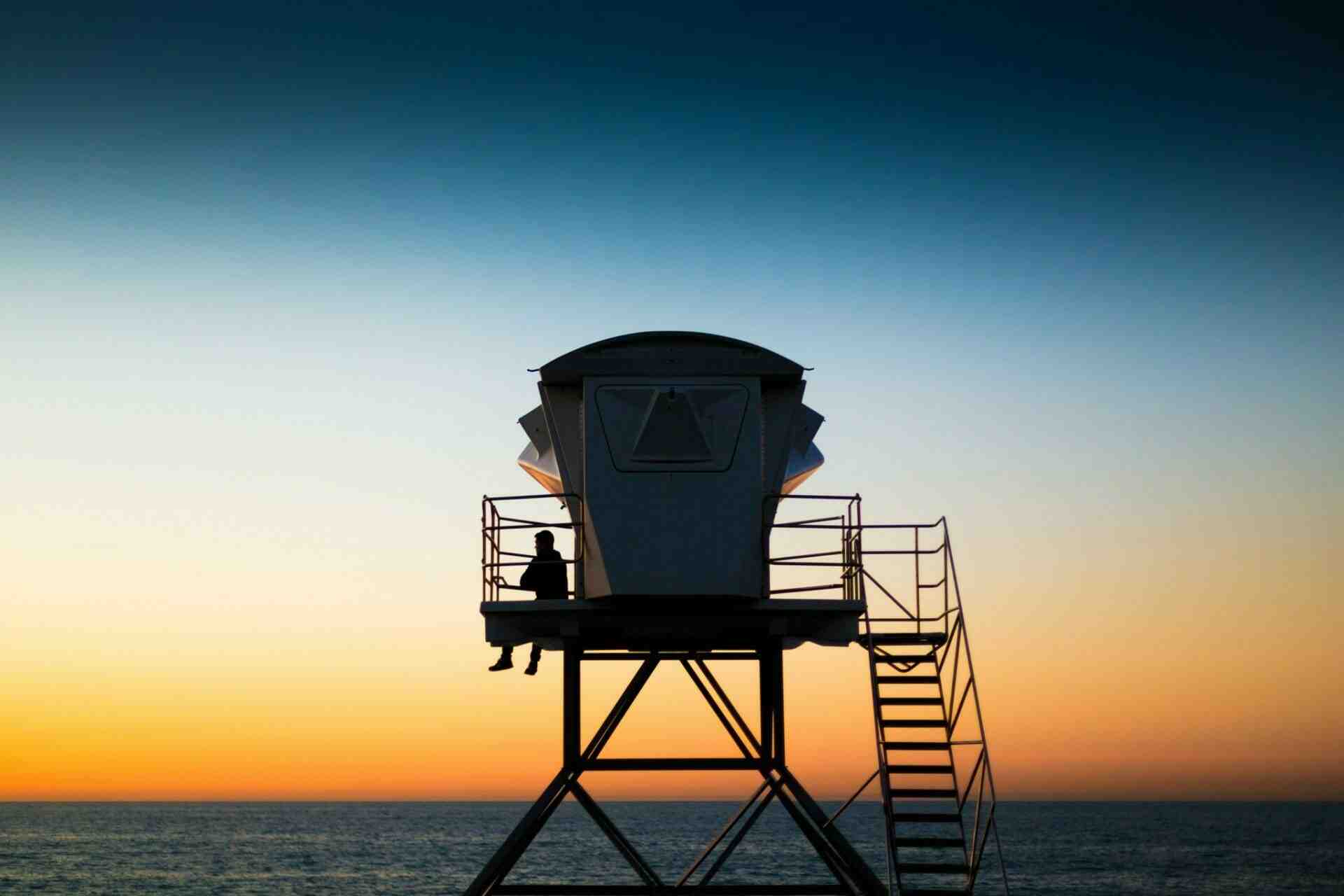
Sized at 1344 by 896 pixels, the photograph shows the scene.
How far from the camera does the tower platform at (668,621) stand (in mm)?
22953

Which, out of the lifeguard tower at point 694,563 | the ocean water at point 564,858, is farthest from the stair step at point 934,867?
the ocean water at point 564,858

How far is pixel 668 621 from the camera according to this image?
2339 centimetres

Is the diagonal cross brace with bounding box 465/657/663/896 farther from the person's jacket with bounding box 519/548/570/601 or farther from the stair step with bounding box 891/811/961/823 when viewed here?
the stair step with bounding box 891/811/961/823

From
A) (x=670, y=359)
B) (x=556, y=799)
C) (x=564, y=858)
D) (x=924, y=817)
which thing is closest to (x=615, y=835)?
(x=556, y=799)

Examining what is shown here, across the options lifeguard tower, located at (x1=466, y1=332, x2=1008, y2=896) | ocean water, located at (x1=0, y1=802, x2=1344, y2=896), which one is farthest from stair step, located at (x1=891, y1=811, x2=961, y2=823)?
ocean water, located at (x1=0, y1=802, x2=1344, y2=896)

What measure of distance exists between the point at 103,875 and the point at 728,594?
306ft

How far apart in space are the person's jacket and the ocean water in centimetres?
6632

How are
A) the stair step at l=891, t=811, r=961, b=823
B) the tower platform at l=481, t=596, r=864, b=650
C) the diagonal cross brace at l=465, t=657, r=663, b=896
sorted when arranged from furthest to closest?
the diagonal cross brace at l=465, t=657, r=663, b=896
the tower platform at l=481, t=596, r=864, b=650
the stair step at l=891, t=811, r=961, b=823

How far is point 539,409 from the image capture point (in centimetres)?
2486

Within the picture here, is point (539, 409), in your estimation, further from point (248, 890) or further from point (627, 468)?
point (248, 890)

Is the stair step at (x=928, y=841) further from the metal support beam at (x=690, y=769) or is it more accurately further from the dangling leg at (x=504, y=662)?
the dangling leg at (x=504, y=662)

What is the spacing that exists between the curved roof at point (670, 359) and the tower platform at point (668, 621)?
9.96 ft

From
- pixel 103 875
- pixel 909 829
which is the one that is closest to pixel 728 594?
pixel 103 875

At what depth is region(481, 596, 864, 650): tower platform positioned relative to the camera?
75.3 ft
